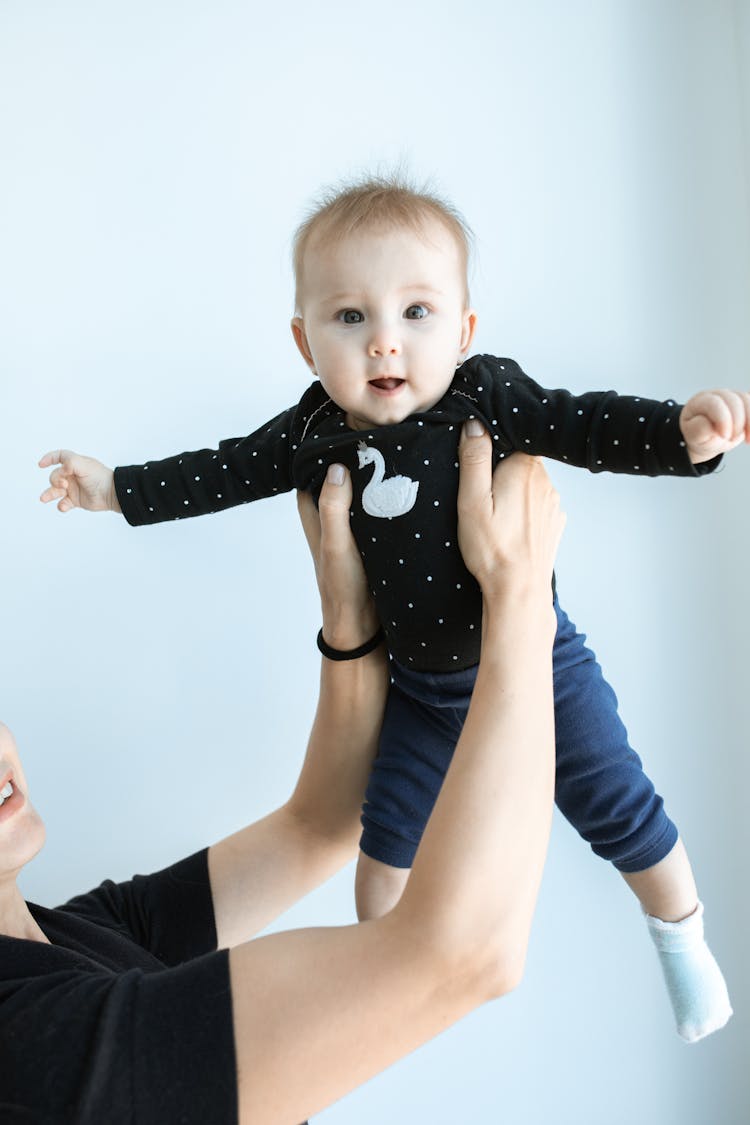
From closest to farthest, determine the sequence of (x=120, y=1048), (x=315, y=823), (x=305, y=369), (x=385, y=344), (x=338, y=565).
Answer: (x=120, y=1048) < (x=385, y=344) < (x=338, y=565) < (x=315, y=823) < (x=305, y=369)

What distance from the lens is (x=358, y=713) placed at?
4.48ft

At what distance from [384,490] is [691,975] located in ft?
2.39

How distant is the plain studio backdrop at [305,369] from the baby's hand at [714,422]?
0.94 m

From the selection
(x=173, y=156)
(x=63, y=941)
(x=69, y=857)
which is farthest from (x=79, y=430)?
(x=63, y=941)

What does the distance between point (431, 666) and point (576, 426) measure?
1.10ft

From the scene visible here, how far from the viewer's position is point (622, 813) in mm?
1256

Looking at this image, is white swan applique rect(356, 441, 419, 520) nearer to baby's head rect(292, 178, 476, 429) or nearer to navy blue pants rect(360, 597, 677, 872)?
baby's head rect(292, 178, 476, 429)

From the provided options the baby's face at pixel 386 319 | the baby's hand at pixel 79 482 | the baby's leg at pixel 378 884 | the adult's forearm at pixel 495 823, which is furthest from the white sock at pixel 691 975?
the baby's hand at pixel 79 482

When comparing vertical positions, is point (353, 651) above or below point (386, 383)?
below

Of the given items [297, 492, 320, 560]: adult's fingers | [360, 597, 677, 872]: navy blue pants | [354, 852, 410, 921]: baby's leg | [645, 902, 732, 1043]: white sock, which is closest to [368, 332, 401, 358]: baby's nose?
[297, 492, 320, 560]: adult's fingers

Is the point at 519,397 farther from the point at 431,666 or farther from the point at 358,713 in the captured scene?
the point at 358,713

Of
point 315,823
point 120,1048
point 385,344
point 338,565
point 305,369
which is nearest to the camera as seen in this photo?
point 120,1048

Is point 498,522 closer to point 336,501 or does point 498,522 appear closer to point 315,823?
point 336,501

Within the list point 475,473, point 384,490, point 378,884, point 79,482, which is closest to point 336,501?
point 384,490
